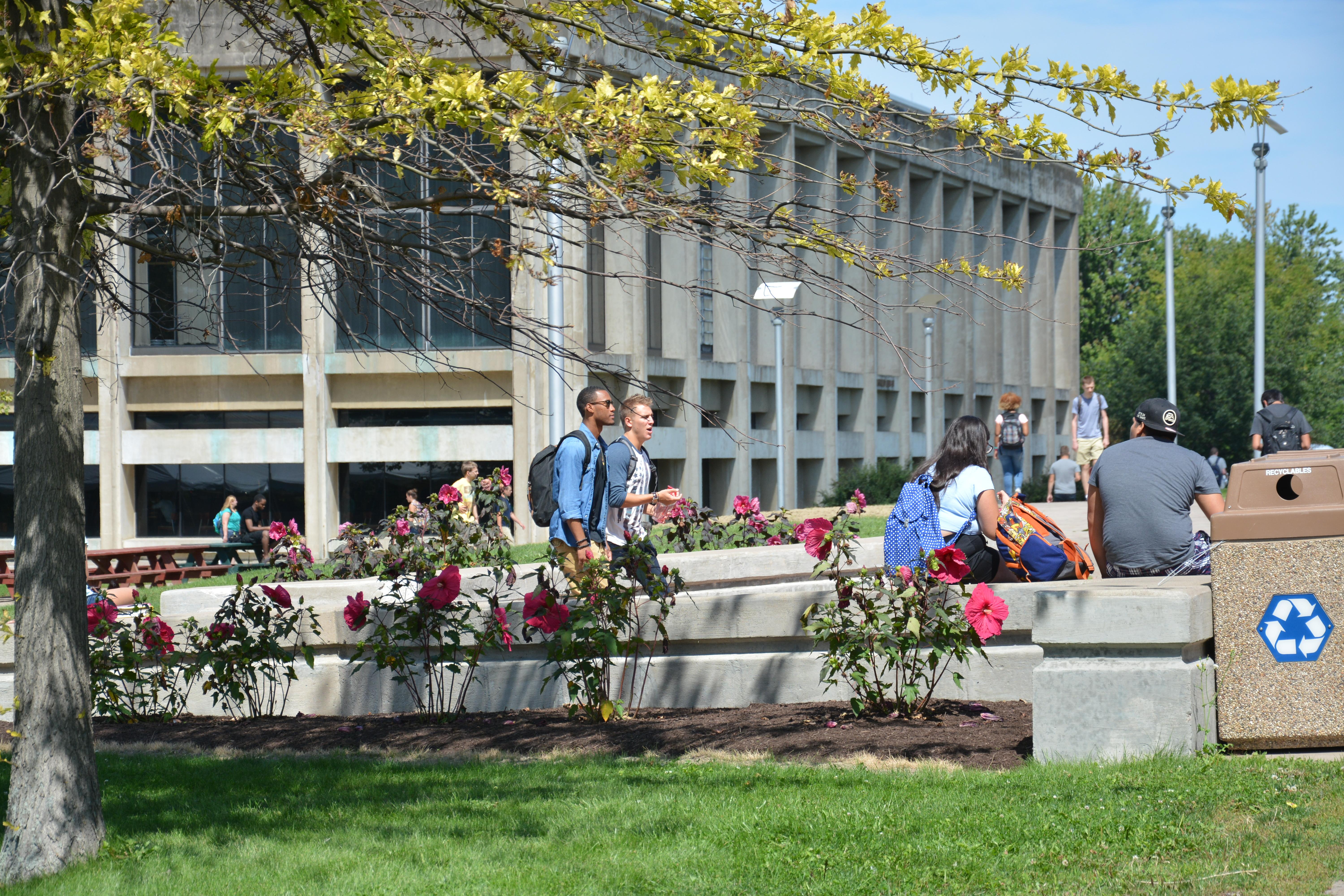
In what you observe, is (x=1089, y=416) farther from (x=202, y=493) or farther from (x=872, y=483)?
(x=202, y=493)

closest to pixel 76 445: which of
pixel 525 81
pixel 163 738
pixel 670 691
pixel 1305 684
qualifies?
pixel 525 81

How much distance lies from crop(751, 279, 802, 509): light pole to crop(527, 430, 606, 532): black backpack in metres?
1.26

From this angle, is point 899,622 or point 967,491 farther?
point 967,491

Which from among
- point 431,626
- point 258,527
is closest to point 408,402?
point 258,527

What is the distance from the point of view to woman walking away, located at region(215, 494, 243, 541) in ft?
94.4

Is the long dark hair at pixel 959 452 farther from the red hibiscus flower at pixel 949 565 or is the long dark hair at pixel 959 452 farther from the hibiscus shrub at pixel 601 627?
the hibiscus shrub at pixel 601 627

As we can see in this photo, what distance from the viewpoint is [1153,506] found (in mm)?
7207

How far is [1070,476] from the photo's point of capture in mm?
25297

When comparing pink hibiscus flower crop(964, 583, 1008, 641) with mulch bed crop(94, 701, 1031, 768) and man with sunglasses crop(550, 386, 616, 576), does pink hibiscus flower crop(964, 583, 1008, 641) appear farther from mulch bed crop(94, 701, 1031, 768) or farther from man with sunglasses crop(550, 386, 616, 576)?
man with sunglasses crop(550, 386, 616, 576)

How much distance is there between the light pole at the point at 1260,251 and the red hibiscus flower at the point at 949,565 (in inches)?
940

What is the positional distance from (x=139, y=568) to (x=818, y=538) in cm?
1706

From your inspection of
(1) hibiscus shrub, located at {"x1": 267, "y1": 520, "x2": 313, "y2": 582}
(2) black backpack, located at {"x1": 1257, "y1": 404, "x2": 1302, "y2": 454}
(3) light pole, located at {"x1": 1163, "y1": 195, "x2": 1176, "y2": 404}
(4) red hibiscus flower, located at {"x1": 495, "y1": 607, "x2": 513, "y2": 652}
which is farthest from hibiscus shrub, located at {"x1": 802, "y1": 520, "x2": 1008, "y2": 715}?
(3) light pole, located at {"x1": 1163, "y1": 195, "x2": 1176, "y2": 404}

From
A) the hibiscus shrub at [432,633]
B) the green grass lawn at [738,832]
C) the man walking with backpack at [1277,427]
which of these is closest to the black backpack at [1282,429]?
the man walking with backpack at [1277,427]

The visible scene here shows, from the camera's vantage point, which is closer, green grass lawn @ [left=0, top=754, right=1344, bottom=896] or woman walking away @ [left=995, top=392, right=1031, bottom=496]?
green grass lawn @ [left=0, top=754, right=1344, bottom=896]
